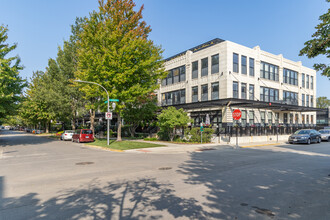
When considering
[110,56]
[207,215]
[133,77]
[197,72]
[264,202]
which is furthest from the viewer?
[197,72]

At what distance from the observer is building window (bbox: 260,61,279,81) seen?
3297 cm

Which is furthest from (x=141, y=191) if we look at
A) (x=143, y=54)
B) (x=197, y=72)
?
(x=197, y=72)

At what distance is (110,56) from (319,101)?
91.0 meters

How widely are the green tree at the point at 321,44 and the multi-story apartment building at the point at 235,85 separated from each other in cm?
1690

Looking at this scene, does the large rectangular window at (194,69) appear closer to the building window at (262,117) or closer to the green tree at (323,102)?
the building window at (262,117)

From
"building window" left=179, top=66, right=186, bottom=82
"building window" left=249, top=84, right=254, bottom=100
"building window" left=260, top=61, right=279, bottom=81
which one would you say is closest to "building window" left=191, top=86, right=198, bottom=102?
"building window" left=179, top=66, right=186, bottom=82

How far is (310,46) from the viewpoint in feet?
29.3

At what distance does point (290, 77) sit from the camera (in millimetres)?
37906

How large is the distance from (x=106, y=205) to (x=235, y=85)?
2717 centimetres

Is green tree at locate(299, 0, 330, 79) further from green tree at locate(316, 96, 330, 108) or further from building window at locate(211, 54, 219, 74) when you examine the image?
green tree at locate(316, 96, 330, 108)

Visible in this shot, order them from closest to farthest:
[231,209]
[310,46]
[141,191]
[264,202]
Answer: [231,209]
[264,202]
[141,191]
[310,46]

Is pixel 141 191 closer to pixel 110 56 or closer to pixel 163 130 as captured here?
pixel 110 56

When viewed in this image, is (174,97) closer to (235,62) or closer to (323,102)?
(235,62)

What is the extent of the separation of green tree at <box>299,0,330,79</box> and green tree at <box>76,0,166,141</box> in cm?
1469
